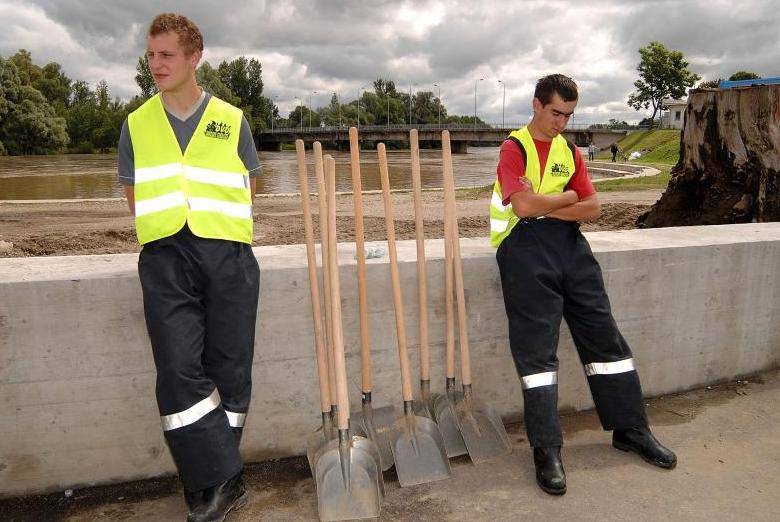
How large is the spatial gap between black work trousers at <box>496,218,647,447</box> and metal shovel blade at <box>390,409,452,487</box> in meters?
0.43

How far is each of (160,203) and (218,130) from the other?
38 centimetres

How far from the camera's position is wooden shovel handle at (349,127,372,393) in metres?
2.82

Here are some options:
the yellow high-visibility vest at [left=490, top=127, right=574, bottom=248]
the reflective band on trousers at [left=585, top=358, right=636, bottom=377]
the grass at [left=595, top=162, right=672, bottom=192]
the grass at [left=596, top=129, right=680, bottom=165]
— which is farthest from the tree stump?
the grass at [left=596, top=129, right=680, bottom=165]

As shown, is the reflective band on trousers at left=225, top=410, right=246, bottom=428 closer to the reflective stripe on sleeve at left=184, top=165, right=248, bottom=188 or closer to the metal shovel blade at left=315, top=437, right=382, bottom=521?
the metal shovel blade at left=315, top=437, right=382, bottom=521

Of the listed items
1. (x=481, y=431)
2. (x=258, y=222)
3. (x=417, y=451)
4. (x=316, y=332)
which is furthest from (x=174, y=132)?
(x=258, y=222)

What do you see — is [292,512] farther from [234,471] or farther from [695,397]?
[695,397]

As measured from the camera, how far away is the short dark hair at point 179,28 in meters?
2.45

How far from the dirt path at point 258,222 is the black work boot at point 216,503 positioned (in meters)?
5.31

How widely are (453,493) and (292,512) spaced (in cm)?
69

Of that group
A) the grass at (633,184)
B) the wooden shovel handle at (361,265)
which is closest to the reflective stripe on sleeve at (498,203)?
the wooden shovel handle at (361,265)

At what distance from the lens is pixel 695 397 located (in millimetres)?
3758

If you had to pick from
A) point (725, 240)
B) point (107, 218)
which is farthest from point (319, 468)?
point (107, 218)

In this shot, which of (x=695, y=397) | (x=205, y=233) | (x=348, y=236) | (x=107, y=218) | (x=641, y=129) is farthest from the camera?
(x=641, y=129)

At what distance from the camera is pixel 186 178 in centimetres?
251
